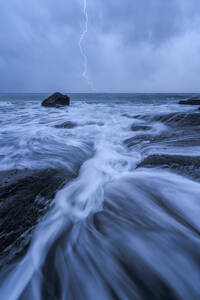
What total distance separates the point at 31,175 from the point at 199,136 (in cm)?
445

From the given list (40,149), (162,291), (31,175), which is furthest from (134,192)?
(40,149)

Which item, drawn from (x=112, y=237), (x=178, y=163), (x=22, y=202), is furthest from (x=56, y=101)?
(x=112, y=237)

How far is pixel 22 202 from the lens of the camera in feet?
5.61

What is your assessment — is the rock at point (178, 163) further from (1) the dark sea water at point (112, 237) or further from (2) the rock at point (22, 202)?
(2) the rock at point (22, 202)

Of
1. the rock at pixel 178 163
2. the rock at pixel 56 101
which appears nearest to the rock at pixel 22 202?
the rock at pixel 178 163

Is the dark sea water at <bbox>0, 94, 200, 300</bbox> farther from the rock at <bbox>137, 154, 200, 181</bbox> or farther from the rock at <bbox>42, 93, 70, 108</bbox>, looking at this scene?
the rock at <bbox>42, 93, 70, 108</bbox>

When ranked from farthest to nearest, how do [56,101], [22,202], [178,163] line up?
1. [56,101]
2. [178,163]
3. [22,202]

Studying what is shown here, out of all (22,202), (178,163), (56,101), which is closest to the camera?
(22,202)

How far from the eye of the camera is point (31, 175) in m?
2.25

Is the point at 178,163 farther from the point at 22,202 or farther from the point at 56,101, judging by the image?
the point at 56,101

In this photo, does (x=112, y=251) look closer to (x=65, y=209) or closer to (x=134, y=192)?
(x=65, y=209)

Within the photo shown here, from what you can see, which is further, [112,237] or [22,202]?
[22,202]

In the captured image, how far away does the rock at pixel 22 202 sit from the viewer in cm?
134

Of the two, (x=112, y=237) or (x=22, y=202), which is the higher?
(x=22, y=202)
